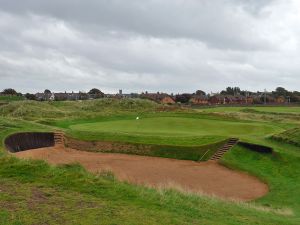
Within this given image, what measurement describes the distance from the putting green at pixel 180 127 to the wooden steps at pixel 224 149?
5.85 metres

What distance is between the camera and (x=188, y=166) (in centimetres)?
3125

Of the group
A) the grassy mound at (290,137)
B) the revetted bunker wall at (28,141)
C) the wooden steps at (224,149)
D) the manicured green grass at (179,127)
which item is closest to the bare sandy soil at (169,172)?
the wooden steps at (224,149)

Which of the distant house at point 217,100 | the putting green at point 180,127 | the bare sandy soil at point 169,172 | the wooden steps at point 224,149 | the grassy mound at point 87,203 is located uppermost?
the distant house at point 217,100

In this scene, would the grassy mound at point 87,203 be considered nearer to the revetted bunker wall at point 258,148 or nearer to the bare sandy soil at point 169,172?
the bare sandy soil at point 169,172

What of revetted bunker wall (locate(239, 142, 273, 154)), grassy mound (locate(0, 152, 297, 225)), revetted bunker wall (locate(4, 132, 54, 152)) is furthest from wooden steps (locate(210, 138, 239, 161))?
grassy mound (locate(0, 152, 297, 225))

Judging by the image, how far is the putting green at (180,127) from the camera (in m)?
42.4

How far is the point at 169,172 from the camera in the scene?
95.8 ft

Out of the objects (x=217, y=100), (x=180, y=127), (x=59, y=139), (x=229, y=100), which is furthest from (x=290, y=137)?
(x=217, y=100)

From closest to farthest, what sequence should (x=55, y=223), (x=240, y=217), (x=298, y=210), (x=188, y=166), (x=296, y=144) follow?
(x=55, y=223) < (x=240, y=217) < (x=298, y=210) < (x=188, y=166) < (x=296, y=144)

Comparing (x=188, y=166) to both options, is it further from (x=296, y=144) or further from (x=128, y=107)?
(x=128, y=107)

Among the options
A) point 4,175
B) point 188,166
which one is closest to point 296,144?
point 188,166

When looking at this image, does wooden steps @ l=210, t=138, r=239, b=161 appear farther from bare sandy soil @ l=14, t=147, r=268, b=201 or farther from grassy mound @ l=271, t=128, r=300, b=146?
grassy mound @ l=271, t=128, r=300, b=146

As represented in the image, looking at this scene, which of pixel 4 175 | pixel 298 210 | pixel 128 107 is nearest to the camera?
pixel 4 175

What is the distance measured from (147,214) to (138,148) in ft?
80.3
